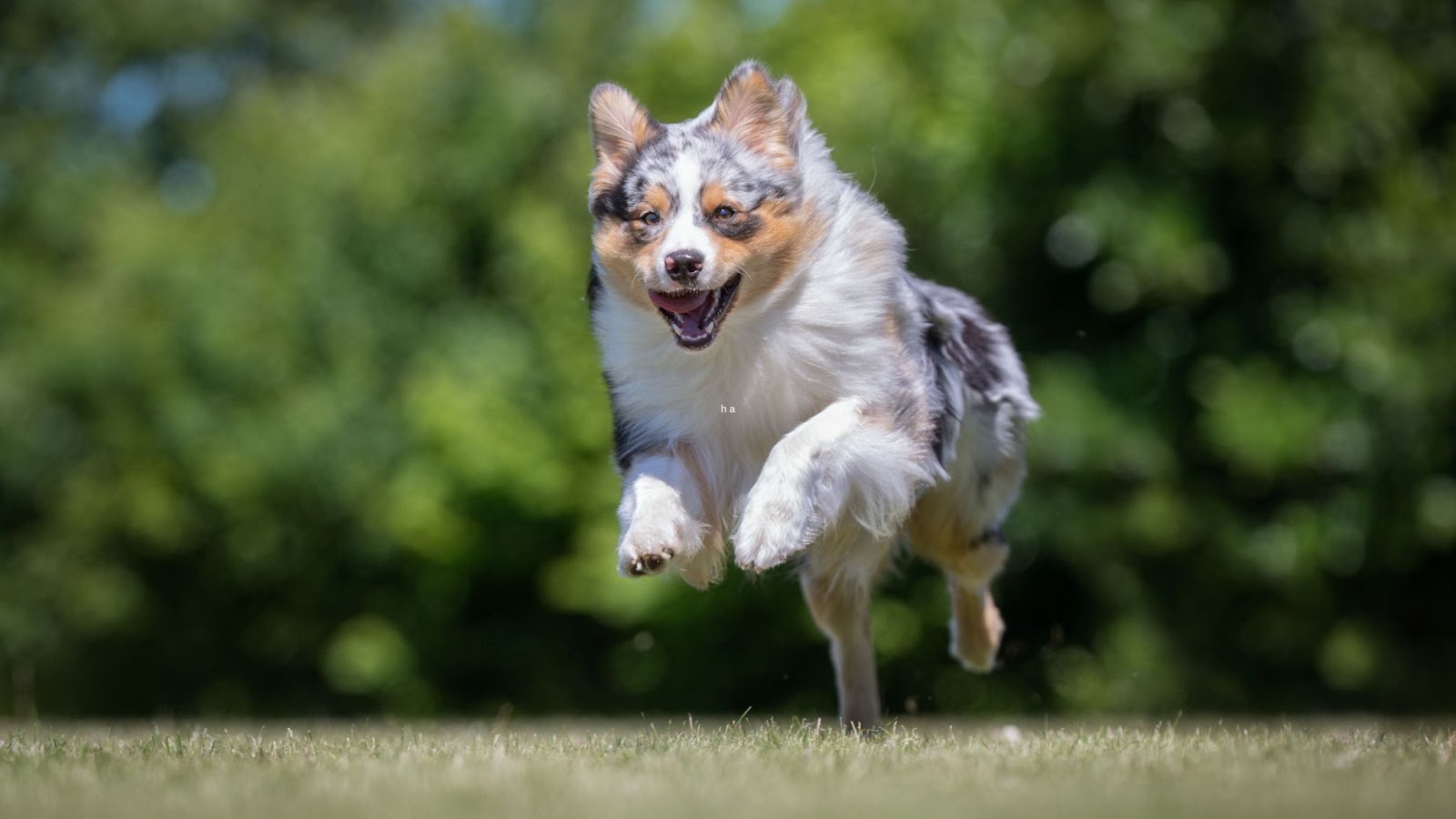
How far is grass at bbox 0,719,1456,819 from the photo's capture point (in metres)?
4.35

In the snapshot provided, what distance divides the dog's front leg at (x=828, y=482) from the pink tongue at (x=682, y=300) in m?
0.60

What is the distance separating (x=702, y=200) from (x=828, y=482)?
3.84 ft

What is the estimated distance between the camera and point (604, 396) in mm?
20031

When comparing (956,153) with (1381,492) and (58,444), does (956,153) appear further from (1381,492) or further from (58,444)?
(58,444)

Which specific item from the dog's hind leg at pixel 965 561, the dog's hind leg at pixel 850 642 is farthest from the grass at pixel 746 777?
the dog's hind leg at pixel 965 561

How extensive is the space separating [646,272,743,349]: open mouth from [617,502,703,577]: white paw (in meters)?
0.62

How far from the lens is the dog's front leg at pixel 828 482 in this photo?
6352mm

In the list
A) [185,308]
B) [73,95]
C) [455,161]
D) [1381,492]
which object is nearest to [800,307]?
[1381,492]

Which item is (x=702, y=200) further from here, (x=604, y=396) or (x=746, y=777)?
(x=604, y=396)

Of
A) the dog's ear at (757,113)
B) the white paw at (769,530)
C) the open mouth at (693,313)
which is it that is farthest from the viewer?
the dog's ear at (757,113)

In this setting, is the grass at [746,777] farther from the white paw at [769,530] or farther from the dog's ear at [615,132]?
the dog's ear at [615,132]

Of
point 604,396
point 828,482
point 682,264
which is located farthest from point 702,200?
point 604,396

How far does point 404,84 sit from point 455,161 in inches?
60.0

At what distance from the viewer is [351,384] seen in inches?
960
